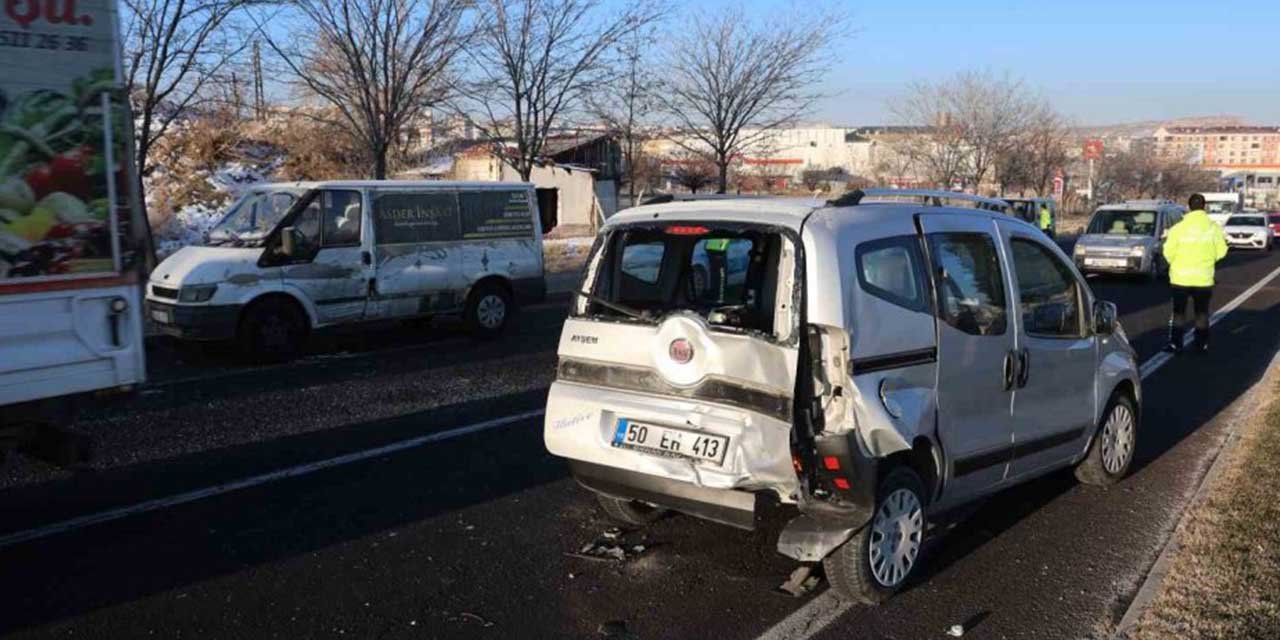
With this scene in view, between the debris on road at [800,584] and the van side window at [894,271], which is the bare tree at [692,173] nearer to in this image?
the van side window at [894,271]

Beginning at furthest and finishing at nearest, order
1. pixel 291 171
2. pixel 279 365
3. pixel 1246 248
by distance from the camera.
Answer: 1. pixel 1246 248
2. pixel 291 171
3. pixel 279 365

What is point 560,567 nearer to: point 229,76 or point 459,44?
point 229,76

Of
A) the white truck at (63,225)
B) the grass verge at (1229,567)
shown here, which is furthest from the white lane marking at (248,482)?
the grass verge at (1229,567)

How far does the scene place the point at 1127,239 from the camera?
21141 mm

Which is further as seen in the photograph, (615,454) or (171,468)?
(171,468)

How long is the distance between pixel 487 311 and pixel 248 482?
6195 mm

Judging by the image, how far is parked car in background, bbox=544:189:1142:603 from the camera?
13.5 feet

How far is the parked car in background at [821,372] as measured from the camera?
13.5 feet

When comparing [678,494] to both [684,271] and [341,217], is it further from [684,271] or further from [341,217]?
[341,217]

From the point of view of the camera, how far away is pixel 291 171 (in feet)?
103

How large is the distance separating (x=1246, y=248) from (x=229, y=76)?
36437 millimetres

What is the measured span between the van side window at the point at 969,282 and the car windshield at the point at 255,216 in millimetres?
7814

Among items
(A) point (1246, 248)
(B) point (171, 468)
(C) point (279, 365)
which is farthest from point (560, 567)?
(A) point (1246, 248)

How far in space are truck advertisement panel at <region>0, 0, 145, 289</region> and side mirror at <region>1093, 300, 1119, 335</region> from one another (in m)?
5.31
